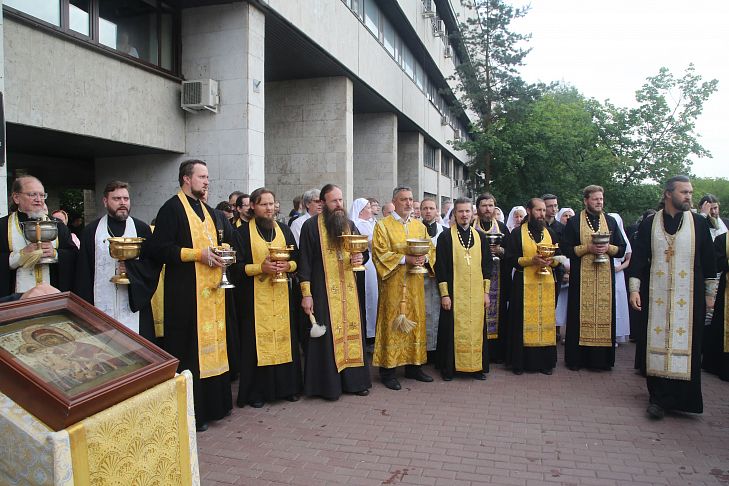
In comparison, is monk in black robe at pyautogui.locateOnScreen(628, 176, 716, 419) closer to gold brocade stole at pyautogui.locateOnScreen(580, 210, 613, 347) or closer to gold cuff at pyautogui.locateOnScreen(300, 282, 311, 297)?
gold brocade stole at pyautogui.locateOnScreen(580, 210, 613, 347)

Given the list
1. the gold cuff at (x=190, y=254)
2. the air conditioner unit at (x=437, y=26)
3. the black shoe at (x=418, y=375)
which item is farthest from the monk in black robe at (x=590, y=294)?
the air conditioner unit at (x=437, y=26)

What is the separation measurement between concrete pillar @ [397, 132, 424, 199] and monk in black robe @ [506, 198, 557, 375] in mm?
17060

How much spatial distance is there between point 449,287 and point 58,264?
4.22 m

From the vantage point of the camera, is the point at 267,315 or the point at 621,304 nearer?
the point at 267,315

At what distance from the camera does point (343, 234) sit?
5.82 m

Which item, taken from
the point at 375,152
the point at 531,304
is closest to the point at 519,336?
the point at 531,304

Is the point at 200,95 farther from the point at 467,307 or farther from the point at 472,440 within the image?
the point at 472,440

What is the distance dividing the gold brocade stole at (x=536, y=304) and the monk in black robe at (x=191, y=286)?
3.95 m

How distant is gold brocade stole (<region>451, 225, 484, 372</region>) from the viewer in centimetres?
659

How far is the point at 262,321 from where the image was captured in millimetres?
5605

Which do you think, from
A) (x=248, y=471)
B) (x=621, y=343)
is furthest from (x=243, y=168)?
(x=621, y=343)

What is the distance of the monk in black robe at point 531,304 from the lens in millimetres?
6961

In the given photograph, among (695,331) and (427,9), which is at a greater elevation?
(427,9)

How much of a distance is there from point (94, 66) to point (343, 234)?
490cm
